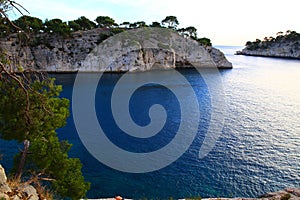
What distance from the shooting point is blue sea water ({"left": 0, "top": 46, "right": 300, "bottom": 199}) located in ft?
75.6

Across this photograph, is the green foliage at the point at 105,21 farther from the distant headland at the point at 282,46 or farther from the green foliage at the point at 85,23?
the distant headland at the point at 282,46

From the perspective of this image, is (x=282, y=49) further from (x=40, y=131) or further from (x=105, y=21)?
(x=40, y=131)

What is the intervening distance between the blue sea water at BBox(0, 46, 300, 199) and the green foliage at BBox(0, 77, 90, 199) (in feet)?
25.6

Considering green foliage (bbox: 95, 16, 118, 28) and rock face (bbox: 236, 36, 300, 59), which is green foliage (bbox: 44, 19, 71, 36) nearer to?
green foliage (bbox: 95, 16, 118, 28)

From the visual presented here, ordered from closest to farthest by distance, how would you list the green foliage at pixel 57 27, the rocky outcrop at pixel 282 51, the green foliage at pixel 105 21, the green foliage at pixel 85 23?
the green foliage at pixel 57 27 → the green foliage at pixel 85 23 → the green foliage at pixel 105 21 → the rocky outcrop at pixel 282 51

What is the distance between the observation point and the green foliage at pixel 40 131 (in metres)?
13.0

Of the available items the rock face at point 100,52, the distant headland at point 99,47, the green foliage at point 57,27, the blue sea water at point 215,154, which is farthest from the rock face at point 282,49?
the green foliage at point 57,27

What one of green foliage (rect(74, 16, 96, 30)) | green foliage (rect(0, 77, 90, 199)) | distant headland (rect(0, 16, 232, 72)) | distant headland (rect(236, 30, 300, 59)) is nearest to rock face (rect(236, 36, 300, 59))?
distant headland (rect(236, 30, 300, 59))

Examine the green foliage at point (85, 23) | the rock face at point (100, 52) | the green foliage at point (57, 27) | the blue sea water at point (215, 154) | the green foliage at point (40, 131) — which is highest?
the green foliage at point (85, 23)

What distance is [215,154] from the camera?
1152 inches

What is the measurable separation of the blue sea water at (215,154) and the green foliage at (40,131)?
307 inches

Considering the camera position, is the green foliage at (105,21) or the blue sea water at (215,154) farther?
the green foliage at (105,21)

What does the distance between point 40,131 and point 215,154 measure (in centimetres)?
2104

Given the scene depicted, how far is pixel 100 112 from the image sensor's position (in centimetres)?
4456
